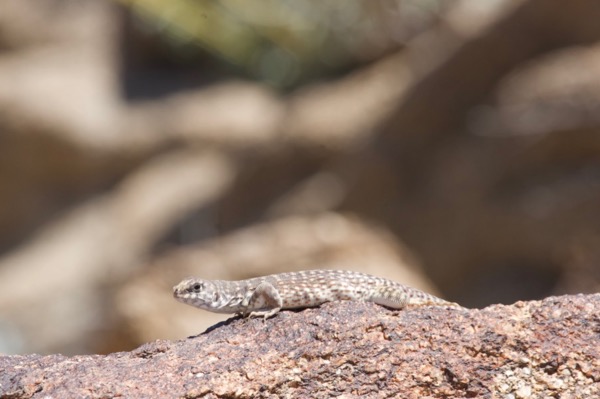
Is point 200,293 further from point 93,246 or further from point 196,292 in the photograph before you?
point 93,246

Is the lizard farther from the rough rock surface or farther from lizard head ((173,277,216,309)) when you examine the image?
the rough rock surface

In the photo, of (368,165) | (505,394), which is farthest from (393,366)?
(368,165)

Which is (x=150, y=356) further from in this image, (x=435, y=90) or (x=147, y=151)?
(x=147, y=151)

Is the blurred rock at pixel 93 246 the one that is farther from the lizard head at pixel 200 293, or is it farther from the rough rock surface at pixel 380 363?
the rough rock surface at pixel 380 363

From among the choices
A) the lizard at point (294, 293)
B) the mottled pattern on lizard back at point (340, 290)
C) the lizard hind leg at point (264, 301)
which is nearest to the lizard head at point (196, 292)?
the lizard at point (294, 293)

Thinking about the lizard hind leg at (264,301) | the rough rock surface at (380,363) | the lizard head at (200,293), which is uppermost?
the lizard head at (200,293)
